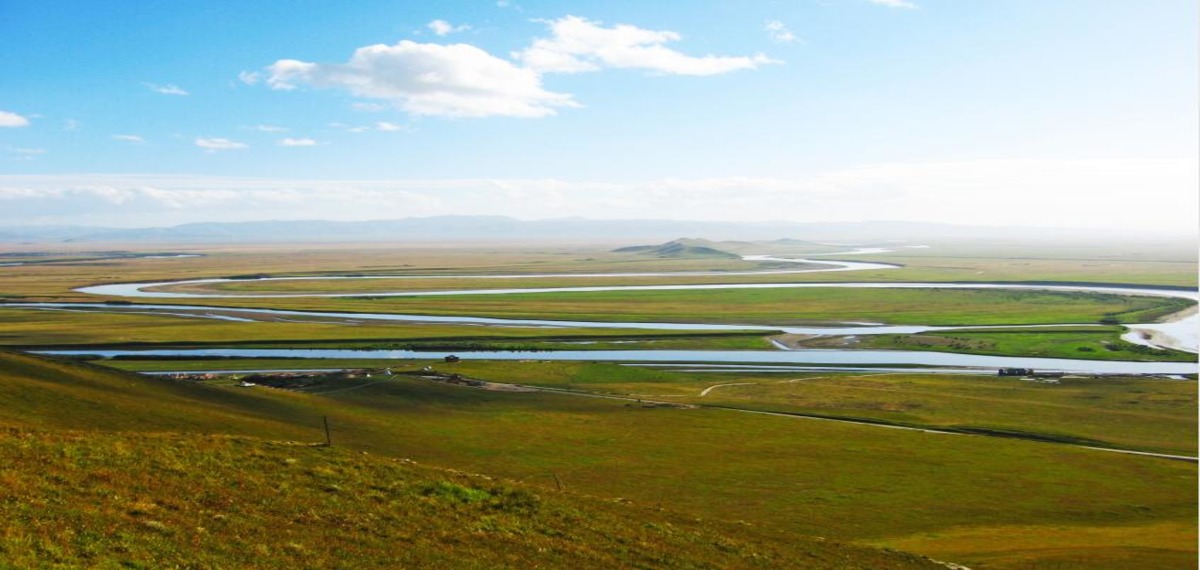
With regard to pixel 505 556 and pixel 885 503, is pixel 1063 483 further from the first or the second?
pixel 505 556

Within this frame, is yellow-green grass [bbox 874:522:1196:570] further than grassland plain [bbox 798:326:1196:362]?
No

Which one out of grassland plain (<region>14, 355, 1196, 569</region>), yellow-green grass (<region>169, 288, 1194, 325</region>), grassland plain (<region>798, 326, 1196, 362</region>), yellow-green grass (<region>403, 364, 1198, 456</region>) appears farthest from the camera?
yellow-green grass (<region>169, 288, 1194, 325</region>)

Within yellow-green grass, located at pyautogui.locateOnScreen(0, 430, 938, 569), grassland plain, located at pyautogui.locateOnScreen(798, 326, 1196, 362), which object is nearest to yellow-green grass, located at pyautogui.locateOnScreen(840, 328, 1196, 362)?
grassland plain, located at pyautogui.locateOnScreen(798, 326, 1196, 362)

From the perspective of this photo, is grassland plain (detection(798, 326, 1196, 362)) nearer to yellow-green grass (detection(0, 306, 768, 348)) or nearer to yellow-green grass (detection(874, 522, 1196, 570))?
yellow-green grass (detection(0, 306, 768, 348))

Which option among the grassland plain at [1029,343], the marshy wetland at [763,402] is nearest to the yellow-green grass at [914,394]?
the marshy wetland at [763,402]

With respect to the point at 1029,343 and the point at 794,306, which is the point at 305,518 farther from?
the point at 794,306

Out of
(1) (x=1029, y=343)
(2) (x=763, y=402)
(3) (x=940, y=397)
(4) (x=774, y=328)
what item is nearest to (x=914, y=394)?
(3) (x=940, y=397)
